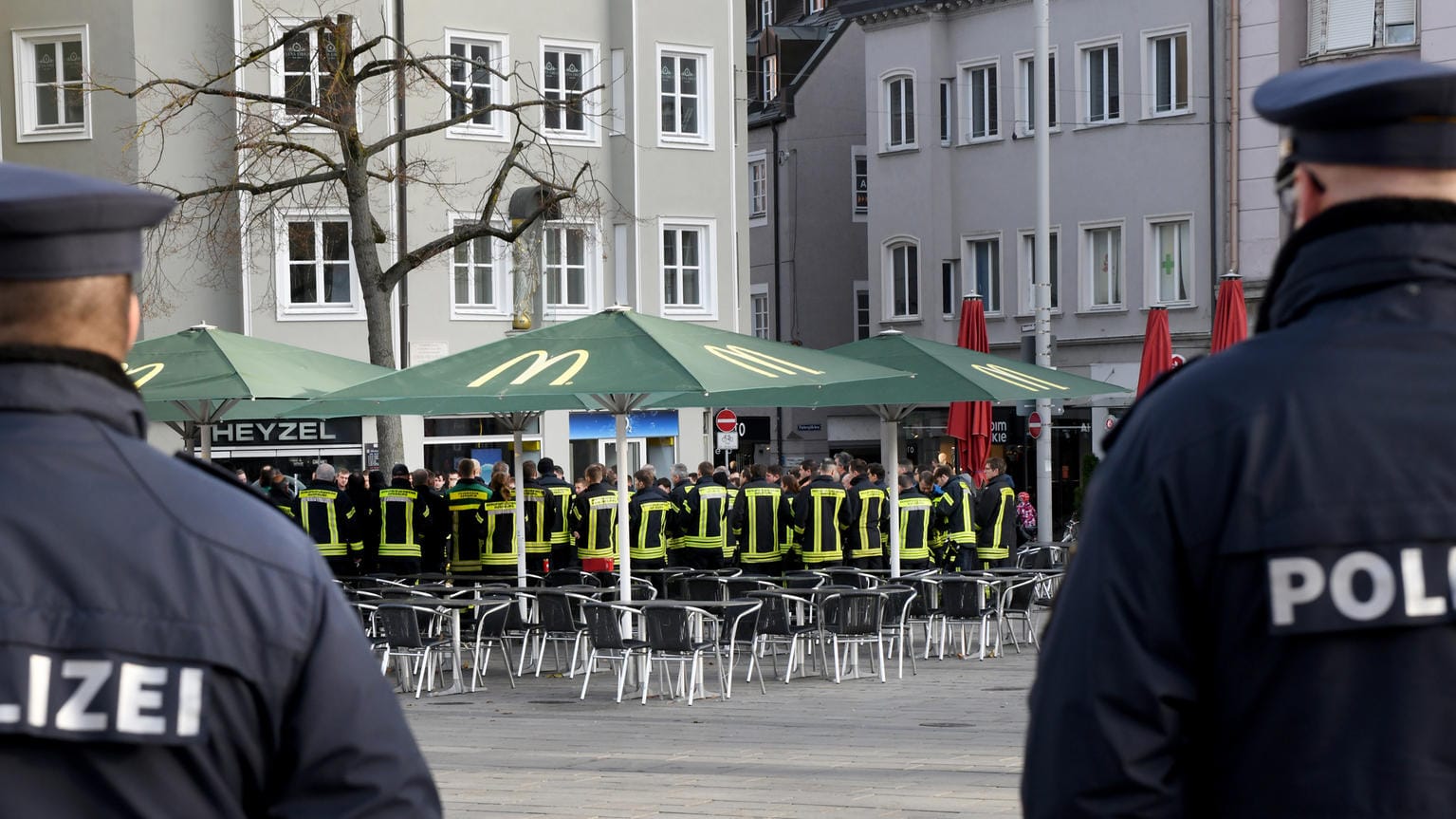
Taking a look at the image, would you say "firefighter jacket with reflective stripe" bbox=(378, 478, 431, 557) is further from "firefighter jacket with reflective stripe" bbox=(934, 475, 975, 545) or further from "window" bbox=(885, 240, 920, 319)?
"window" bbox=(885, 240, 920, 319)

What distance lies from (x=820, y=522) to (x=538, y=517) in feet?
9.57

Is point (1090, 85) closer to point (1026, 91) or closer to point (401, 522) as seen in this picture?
point (1026, 91)

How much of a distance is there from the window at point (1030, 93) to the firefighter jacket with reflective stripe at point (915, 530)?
23523 mm

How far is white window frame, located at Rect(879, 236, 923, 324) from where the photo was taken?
153 ft

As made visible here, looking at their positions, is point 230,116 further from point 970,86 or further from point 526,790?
point 526,790

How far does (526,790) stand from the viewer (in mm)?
10789

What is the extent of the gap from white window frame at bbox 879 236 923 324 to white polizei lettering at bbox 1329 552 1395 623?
44.0m

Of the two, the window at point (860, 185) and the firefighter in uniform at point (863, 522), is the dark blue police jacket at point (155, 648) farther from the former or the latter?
the window at point (860, 185)

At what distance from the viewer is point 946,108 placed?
149ft

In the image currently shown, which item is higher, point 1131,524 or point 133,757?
point 1131,524

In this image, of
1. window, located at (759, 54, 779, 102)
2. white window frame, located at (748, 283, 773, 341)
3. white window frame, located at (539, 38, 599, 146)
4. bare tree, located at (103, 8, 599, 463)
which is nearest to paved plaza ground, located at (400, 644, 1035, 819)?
bare tree, located at (103, 8, 599, 463)

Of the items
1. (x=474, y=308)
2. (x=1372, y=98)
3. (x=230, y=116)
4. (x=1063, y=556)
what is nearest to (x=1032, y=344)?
(x=1063, y=556)

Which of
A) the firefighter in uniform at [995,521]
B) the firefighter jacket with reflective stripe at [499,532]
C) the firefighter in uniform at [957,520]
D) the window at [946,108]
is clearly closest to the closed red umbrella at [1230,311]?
the firefighter in uniform at [995,521]

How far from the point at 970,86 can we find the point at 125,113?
19.1 metres
